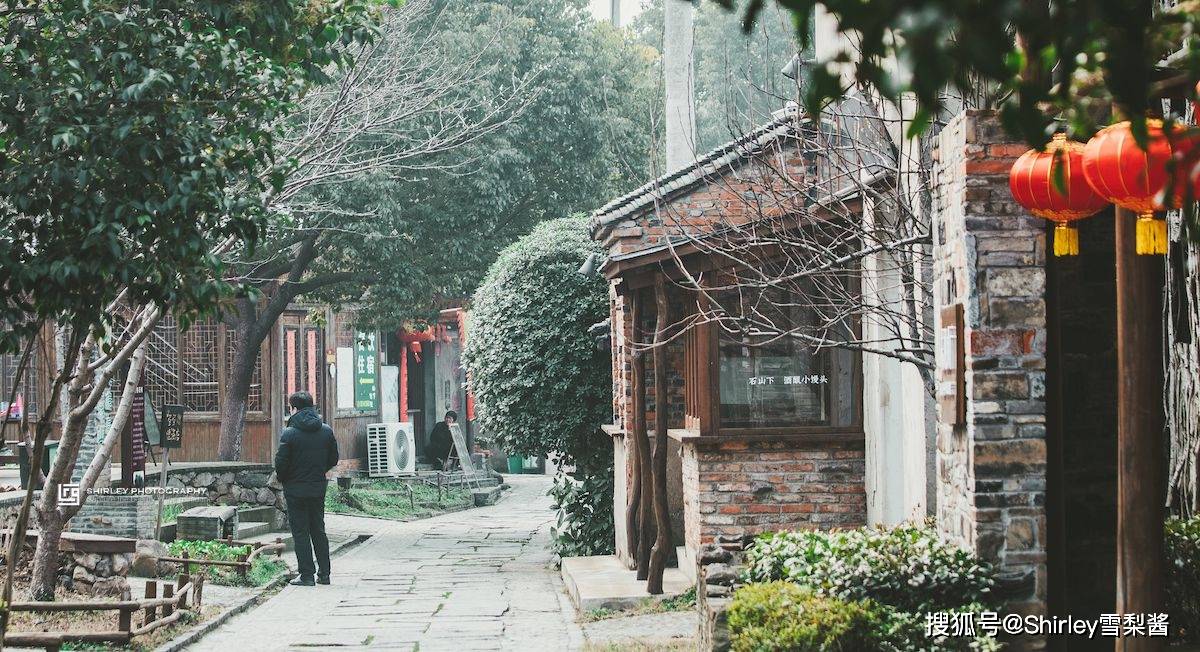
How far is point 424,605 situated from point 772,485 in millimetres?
3551

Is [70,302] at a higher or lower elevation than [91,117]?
lower

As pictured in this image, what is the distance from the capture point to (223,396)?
79.4 ft

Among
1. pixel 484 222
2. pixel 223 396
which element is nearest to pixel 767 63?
pixel 484 222

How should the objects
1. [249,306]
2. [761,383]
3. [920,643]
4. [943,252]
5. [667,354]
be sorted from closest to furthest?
[920,643] → [943,252] → [761,383] → [667,354] → [249,306]

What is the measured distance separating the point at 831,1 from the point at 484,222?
2162 centimetres

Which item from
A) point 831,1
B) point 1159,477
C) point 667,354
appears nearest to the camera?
point 831,1

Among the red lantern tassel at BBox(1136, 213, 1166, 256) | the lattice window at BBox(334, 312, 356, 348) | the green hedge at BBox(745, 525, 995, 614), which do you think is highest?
the lattice window at BBox(334, 312, 356, 348)

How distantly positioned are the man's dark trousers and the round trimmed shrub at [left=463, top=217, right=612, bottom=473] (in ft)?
10.3

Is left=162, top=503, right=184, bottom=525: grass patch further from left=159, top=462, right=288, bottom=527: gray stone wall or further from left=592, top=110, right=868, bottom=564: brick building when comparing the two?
left=592, top=110, right=868, bottom=564: brick building

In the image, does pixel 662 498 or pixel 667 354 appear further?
pixel 667 354

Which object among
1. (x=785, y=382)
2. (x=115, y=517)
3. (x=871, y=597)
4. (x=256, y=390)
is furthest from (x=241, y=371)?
(x=871, y=597)

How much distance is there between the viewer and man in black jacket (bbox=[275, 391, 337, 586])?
13203 mm

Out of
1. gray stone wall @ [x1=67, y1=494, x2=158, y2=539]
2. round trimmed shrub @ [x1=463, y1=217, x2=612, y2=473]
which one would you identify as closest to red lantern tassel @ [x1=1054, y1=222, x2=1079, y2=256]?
round trimmed shrub @ [x1=463, y1=217, x2=612, y2=473]

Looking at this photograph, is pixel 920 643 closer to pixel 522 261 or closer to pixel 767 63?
pixel 767 63
